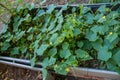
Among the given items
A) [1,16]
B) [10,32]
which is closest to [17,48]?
[10,32]

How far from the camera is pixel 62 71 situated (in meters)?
1.92

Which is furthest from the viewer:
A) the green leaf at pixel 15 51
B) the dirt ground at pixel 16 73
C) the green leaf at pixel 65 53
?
the green leaf at pixel 15 51

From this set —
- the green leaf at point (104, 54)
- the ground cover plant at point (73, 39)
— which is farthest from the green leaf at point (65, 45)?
the green leaf at point (104, 54)

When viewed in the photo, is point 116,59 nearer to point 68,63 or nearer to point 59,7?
point 68,63

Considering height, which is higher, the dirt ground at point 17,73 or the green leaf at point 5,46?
the green leaf at point 5,46

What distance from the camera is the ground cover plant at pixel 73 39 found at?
6.08 ft

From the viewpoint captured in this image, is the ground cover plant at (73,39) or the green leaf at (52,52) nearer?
the ground cover plant at (73,39)

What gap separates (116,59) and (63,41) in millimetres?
525

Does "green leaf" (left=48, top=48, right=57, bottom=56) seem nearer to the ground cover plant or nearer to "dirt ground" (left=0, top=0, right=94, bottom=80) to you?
the ground cover plant

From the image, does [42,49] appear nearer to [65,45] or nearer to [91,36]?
[65,45]

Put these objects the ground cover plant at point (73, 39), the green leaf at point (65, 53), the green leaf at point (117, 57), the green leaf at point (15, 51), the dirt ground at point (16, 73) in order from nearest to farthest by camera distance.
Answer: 1. the green leaf at point (117, 57)
2. the ground cover plant at point (73, 39)
3. the green leaf at point (65, 53)
4. the dirt ground at point (16, 73)
5. the green leaf at point (15, 51)

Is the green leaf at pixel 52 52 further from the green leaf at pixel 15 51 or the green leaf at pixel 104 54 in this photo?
the green leaf at pixel 15 51

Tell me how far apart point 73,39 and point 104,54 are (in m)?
0.36

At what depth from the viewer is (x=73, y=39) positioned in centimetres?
206
